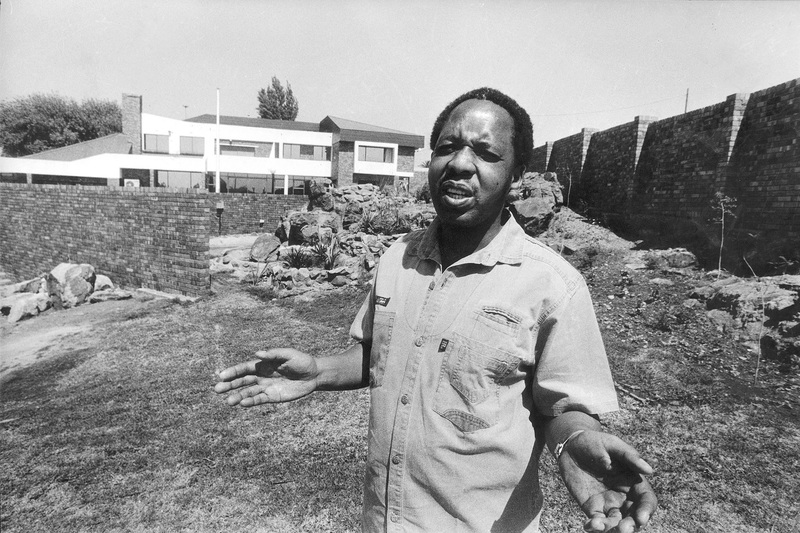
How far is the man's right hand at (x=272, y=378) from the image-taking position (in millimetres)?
1545

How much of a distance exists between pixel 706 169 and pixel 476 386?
8.39 meters

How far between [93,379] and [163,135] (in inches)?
1041

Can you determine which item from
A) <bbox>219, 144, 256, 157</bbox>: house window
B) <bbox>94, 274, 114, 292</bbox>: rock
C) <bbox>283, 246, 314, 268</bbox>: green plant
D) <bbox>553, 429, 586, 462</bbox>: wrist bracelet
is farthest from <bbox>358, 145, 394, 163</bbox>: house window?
<bbox>553, 429, 586, 462</bbox>: wrist bracelet

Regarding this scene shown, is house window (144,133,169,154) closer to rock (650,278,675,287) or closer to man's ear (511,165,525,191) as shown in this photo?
rock (650,278,675,287)

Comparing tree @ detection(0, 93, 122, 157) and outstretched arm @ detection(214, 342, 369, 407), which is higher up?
tree @ detection(0, 93, 122, 157)

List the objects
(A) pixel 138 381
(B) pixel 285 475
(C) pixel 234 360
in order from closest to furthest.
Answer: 1. (B) pixel 285 475
2. (A) pixel 138 381
3. (C) pixel 234 360

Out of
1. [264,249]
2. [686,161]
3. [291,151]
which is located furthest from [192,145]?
[686,161]

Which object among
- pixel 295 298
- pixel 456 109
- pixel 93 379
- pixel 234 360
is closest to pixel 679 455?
pixel 456 109

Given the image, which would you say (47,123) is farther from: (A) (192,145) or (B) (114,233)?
(B) (114,233)

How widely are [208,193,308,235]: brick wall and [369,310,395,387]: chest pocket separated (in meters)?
17.3

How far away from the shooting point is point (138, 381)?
5434 mm

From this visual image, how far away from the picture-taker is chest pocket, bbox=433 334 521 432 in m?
1.28

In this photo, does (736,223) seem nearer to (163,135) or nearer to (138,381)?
(138,381)

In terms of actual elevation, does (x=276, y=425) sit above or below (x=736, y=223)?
below
